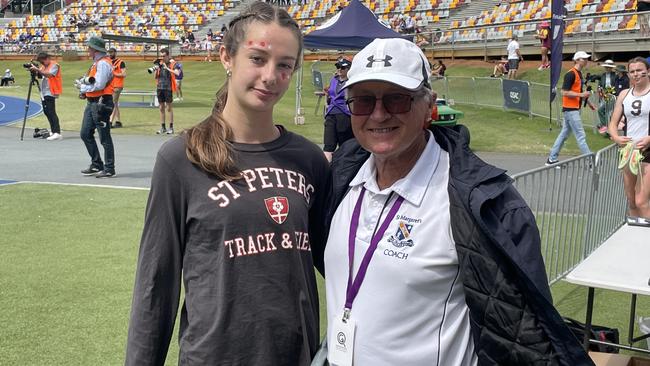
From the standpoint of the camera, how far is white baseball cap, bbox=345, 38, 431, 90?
200cm

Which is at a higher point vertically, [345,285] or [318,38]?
[318,38]

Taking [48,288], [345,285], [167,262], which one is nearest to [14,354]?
[48,288]

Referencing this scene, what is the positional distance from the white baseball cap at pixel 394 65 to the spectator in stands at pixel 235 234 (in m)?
0.32

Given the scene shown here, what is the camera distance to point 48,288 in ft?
18.5

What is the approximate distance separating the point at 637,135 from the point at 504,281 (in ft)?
23.1

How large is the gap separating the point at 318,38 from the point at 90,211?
1006 centimetres

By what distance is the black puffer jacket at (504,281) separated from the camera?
1788mm

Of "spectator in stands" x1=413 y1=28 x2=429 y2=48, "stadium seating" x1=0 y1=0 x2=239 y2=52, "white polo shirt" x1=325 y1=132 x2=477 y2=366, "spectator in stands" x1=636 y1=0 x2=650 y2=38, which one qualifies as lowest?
"white polo shirt" x1=325 y1=132 x2=477 y2=366

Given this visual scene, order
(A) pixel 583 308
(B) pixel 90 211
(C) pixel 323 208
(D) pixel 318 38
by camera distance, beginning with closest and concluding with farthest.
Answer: (C) pixel 323 208 < (A) pixel 583 308 < (B) pixel 90 211 < (D) pixel 318 38

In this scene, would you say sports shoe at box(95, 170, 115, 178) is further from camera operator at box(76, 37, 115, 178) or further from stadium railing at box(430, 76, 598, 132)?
stadium railing at box(430, 76, 598, 132)

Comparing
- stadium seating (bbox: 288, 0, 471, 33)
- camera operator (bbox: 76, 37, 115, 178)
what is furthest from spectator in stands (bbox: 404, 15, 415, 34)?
camera operator (bbox: 76, 37, 115, 178)

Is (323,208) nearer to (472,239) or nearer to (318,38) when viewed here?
(472,239)

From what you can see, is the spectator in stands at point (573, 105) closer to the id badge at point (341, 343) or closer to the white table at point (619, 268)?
the white table at point (619, 268)

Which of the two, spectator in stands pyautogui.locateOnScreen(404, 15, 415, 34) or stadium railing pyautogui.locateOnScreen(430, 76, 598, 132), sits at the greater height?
spectator in stands pyautogui.locateOnScreen(404, 15, 415, 34)
